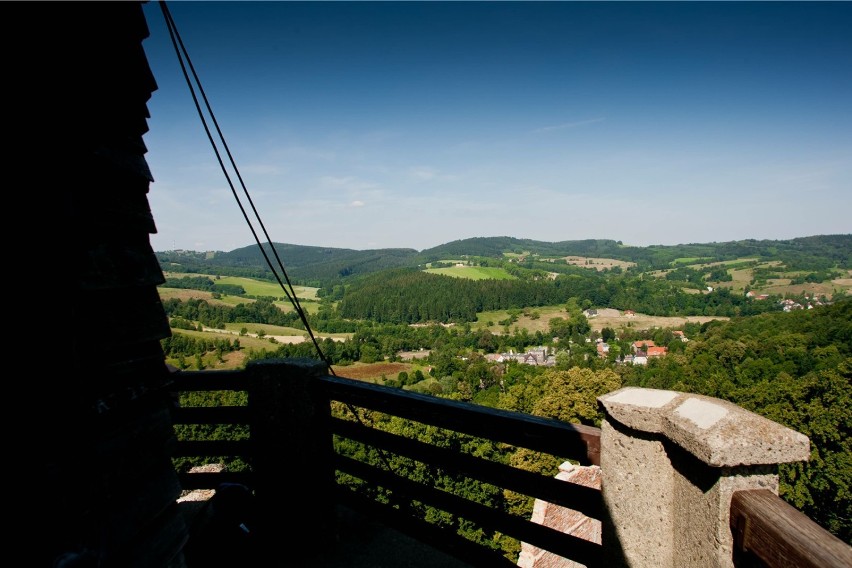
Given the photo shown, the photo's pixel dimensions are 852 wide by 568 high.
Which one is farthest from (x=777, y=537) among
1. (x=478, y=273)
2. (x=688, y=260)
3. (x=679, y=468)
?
(x=688, y=260)

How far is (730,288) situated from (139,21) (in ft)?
439

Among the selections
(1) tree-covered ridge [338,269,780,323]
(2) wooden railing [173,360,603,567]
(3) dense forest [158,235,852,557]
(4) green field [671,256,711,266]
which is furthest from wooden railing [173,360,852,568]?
(4) green field [671,256,711,266]

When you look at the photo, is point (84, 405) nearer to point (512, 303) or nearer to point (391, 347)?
point (391, 347)

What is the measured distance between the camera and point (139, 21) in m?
1.69

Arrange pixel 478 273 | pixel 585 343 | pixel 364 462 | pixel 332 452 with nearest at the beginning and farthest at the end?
pixel 364 462 → pixel 332 452 → pixel 585 343 → pixel 478 273

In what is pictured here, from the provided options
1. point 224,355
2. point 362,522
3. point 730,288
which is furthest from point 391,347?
point 730,288

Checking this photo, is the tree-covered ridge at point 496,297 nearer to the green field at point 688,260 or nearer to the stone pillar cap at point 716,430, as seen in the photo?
the green field at point 688,260

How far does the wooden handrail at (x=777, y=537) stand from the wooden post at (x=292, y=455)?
237cm

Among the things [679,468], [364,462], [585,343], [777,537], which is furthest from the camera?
[585,343]

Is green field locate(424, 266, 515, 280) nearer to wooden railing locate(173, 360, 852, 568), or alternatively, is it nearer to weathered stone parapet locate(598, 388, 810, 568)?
wooden railing locate(173, 360, 852, 568)

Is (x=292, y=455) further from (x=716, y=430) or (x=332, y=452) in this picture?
(x=716, y=430)

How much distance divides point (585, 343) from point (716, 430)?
250 ft

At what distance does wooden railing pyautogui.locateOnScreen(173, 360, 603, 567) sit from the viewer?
225 cm

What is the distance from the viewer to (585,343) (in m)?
71.3
